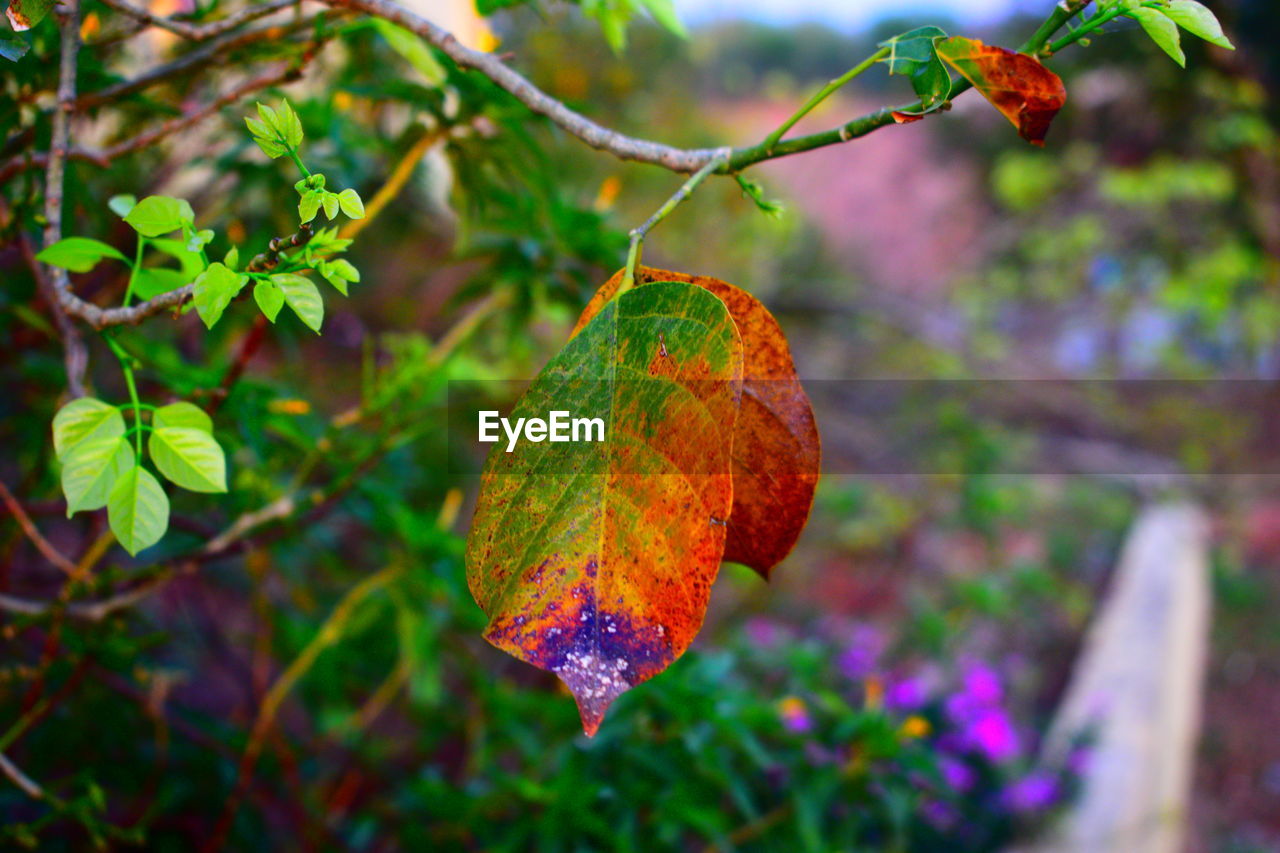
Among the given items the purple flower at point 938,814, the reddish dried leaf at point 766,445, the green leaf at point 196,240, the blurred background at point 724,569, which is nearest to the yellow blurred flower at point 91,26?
Answer: the blurred background at point 724,569

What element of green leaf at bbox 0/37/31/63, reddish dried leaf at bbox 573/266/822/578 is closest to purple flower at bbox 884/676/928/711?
reddish dried leaf at bbox 573/266/822/578

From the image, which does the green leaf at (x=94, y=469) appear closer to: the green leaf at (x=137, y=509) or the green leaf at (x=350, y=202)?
the green leaf at (x=137, y=509)

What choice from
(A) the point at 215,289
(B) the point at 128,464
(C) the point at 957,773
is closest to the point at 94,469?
(B) the point at 128,464

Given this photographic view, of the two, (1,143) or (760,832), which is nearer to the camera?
(1,143)

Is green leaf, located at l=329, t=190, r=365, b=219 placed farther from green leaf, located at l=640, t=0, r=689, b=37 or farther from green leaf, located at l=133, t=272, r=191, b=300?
green leaf, located at l=640, t=0, r=689, b=37

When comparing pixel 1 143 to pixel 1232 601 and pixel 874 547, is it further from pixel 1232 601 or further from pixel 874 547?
pixel 1232 601

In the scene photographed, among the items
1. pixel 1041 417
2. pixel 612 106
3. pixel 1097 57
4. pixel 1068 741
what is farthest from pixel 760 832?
pixel 1097 57
